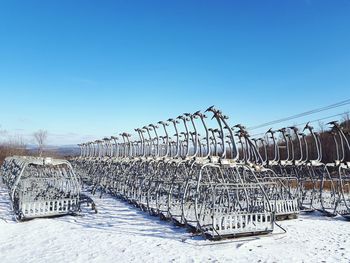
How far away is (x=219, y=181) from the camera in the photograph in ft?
32.6

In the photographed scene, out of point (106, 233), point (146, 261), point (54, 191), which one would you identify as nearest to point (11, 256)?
point (106, 233)

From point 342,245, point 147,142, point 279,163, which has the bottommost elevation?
point 342,245

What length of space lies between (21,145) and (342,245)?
4824 centimetres

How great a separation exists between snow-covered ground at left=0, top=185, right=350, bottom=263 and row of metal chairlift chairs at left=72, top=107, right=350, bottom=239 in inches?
17.2

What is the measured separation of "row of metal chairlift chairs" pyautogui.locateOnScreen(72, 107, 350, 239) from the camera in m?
7.35

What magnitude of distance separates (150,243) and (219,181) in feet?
12.0

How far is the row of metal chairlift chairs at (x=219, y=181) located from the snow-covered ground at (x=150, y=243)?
436mm

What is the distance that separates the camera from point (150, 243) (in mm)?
6883

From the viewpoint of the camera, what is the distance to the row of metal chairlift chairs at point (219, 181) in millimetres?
7348

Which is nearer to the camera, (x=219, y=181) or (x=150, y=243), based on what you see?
(x=150, y=243)

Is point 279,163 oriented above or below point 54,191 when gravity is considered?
above

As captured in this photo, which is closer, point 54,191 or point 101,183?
point 54,191

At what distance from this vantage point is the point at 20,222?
9.02 metres

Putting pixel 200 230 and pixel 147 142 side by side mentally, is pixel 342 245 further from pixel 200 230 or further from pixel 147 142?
pixel 147 142
